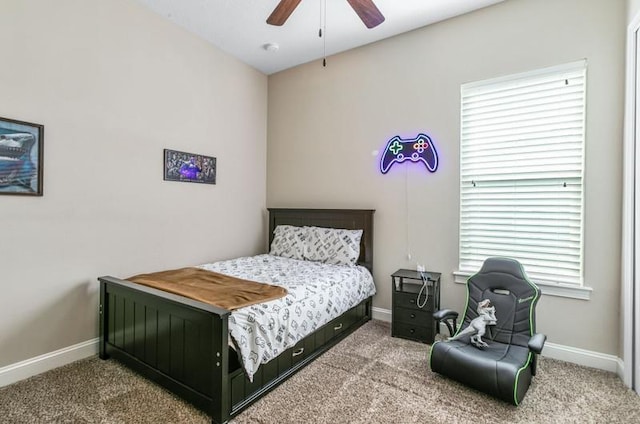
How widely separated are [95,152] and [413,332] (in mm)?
3314

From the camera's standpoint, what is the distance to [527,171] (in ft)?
9.48

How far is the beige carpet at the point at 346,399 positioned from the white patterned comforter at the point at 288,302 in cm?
36

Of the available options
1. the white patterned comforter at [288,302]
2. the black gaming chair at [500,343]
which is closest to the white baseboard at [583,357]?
the black gaming chair at [500,343]

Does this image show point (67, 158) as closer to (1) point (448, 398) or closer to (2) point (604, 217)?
(1) point (448, 398)

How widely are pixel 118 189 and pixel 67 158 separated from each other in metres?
0.45

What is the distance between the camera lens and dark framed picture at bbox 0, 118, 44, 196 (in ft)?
7.47

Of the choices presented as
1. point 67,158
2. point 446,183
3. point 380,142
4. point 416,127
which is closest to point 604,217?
point 446,183

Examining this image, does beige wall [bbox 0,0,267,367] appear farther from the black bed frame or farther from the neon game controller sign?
the neon game controller sign

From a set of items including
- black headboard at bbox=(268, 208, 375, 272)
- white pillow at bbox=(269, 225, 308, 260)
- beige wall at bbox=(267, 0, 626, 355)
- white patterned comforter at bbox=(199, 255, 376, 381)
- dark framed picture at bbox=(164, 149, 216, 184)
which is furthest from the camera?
white pillow at bbox=(269, 225, 308, 260)

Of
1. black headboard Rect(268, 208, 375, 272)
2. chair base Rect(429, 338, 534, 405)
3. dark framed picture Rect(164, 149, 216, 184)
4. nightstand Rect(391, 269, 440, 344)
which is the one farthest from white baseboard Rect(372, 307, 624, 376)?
dark framed picture Rect(164, 149, 216, 184)

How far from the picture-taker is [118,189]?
9.55ft

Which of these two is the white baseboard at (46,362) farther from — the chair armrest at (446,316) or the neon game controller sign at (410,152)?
the neon game controller sign at (410,152)

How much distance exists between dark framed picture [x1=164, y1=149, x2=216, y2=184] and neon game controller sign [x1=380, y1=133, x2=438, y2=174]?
2.00 meters

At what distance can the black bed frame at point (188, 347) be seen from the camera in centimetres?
187
